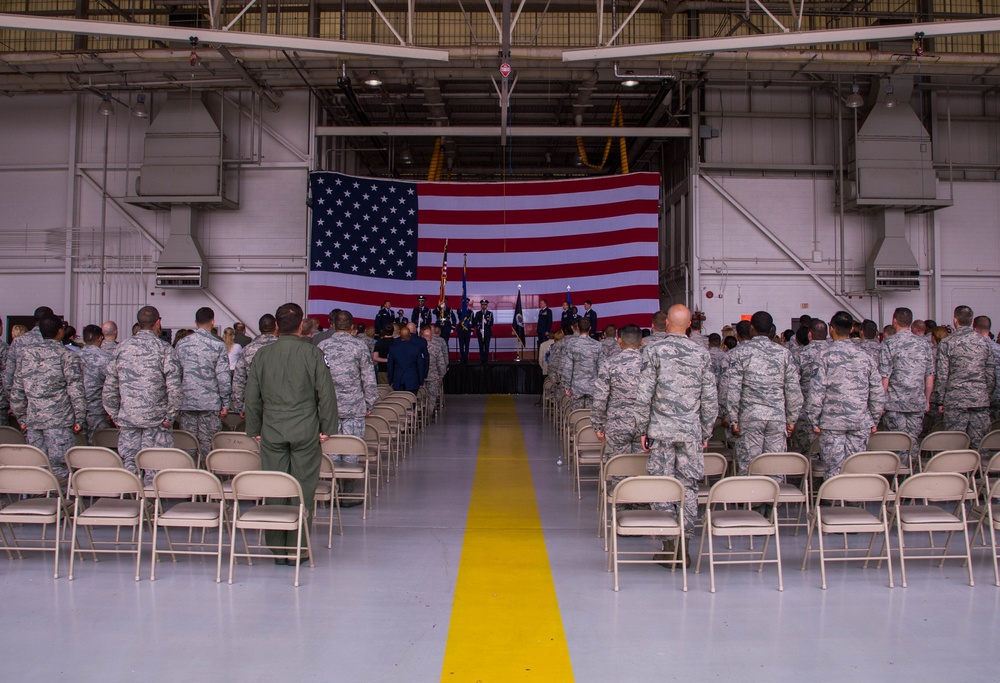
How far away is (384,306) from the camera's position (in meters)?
14.7

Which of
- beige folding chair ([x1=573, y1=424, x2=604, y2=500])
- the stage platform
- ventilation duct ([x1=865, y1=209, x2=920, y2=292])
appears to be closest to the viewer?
beige folding chair ([x1=573, y1=424, x2=604, y2=500])

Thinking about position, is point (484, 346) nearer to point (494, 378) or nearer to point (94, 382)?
point (494, 378)

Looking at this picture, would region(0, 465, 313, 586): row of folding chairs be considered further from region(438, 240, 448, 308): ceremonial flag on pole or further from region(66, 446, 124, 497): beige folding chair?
region(438, 240, 448, 308): ceremonial flag on pole

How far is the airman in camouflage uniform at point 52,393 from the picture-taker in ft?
19.5

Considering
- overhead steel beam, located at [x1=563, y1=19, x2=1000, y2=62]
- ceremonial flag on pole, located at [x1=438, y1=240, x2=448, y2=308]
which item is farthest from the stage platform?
overhead steel beam, located at [x1=563, y1=19, x2=1000, y2=62]

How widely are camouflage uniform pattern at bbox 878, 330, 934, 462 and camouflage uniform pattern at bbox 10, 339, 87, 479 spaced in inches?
270

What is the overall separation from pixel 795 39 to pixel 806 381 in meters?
4.66

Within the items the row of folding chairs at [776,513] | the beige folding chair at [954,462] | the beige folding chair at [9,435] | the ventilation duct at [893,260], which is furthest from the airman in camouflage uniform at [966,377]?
the ventilation duct at [893,260]

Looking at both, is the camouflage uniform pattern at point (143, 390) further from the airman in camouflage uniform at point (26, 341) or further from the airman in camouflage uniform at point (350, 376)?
the airman in camouflage uniform at point (350, 376)

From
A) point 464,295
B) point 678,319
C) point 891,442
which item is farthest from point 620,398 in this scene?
point 464,295

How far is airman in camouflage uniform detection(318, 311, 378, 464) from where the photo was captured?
6.85 m

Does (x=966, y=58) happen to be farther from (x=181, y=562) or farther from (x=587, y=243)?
(x=181, y=562)

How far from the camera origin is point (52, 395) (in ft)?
19.6

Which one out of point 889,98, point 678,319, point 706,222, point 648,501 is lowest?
point 648,501
